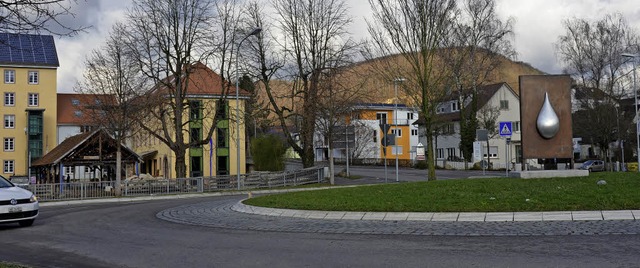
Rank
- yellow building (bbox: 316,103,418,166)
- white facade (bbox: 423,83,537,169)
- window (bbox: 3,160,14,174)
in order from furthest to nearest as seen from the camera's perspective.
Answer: yellow building (bbox: 316,103,418,166)
window (bbox: 3,160,14,174)
white facade (bbox: 423,83,537,169)

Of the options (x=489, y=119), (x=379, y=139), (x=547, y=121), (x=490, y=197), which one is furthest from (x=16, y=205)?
(x=379, y=139)

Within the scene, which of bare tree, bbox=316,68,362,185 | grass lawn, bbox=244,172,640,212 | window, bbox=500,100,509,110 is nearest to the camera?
grass lawn, bbox=244,172,640,212

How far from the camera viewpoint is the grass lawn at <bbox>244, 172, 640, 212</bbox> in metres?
14.2

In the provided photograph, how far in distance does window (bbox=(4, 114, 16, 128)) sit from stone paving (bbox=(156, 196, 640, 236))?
7259cm

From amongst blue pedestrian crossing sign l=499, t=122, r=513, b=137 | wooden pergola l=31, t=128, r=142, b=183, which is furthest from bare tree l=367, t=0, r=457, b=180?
wooden pergola l=31, t=128, r=142, b=183

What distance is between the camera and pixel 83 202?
3070 cm

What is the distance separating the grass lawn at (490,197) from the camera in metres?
14.2

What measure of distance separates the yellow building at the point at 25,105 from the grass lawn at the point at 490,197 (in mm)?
69654

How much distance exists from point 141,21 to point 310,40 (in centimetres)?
1107

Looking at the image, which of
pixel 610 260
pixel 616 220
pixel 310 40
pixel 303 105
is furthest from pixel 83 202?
pixel 610 260

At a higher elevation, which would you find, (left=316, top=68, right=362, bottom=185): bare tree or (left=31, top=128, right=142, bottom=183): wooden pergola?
(left=316, top=68, right=362, bottom=185): bare tree

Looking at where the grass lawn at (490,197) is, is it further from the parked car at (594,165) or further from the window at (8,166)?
the window at (8,166)

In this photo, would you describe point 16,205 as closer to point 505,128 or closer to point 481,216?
point 481,216

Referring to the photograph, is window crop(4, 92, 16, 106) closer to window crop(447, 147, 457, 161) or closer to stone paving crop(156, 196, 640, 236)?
window crop(447, 147, 457, 161)
